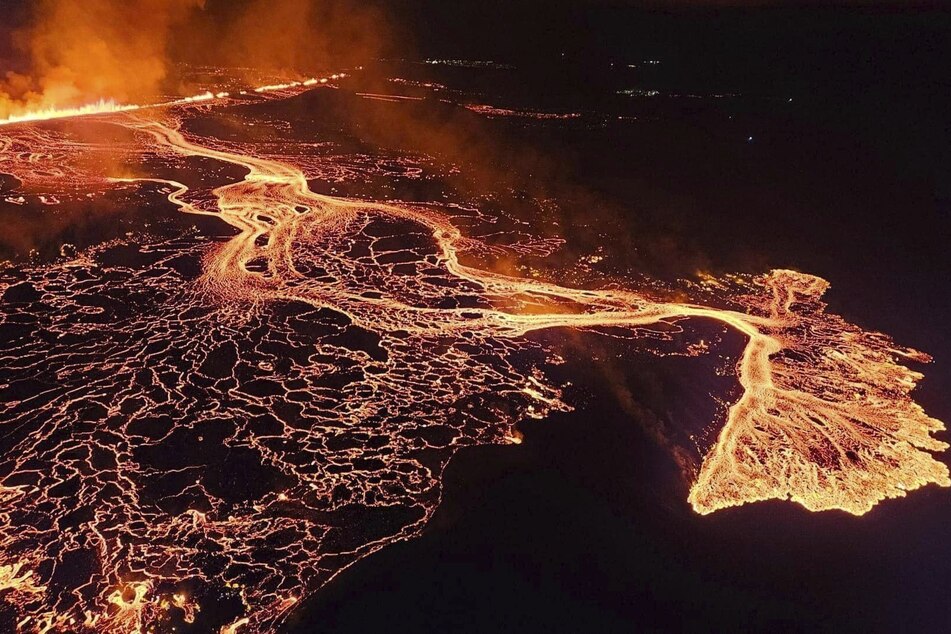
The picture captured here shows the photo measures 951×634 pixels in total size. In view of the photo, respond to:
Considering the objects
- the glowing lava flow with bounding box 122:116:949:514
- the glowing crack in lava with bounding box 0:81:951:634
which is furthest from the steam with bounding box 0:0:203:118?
the glowing crack in lava with bounding box 0:81:951:634

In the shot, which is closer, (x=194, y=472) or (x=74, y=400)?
(x=194, y=472)

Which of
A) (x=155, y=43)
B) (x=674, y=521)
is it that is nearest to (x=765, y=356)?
(x=674, y=521)

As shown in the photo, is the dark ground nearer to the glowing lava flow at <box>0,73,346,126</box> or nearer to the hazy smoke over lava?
the glowing lava flow at <box>0,73,346,126</box>

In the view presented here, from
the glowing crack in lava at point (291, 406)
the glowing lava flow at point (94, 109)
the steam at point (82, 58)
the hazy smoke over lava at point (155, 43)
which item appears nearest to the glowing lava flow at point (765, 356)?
the glowing crack in lava at point (291, 406)

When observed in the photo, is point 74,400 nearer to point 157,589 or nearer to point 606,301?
point 157,589

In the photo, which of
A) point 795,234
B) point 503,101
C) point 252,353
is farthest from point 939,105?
point 252,353

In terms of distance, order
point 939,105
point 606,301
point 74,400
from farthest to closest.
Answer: point 939,105
point 606,301
point 74,400

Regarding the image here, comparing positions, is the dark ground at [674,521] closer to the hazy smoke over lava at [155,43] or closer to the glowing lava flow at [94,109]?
the glowing lava flow at [94,109]
